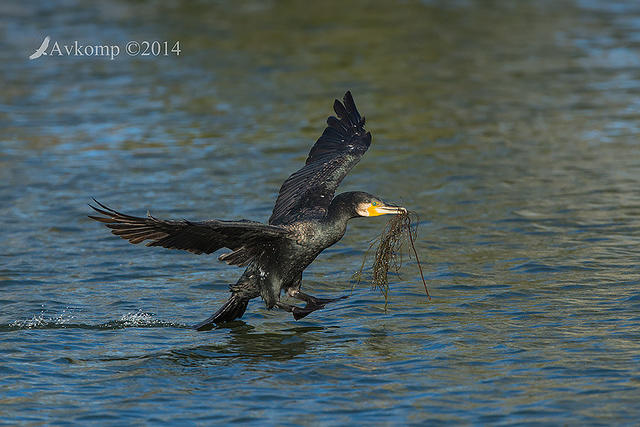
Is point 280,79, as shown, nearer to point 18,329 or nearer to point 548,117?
point 548,117

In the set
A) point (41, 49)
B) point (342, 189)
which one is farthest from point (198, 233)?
point (41, 49)

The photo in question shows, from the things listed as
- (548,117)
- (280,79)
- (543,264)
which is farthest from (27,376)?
(280,79)

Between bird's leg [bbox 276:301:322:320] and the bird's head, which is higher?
the bird's head

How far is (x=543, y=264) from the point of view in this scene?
929 cm

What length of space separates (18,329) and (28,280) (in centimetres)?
135

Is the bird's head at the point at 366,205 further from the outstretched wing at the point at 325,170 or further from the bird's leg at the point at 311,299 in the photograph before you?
the bird's leg at the point at 311,299

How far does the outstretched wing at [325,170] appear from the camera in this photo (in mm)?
8211

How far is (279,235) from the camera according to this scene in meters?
7.54

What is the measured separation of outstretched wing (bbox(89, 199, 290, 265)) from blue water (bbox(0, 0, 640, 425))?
2.62ft

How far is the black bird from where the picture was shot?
695cm

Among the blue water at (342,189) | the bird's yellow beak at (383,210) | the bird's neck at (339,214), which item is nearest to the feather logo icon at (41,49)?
the blue water at (342,189)

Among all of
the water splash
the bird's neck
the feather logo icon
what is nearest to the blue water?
the water splash

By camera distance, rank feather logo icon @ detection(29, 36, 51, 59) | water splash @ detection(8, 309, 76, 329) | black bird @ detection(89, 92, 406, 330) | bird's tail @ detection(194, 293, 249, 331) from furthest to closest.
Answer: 1. feather logo icon @ detection(29, 36, 51, 59)
2. water splash @ detection(8, 309, 76, 329)
3. bird's tail @ detection(194, 293, 249, 331)
4. black bird @ detection(89, 92, 406, 330)

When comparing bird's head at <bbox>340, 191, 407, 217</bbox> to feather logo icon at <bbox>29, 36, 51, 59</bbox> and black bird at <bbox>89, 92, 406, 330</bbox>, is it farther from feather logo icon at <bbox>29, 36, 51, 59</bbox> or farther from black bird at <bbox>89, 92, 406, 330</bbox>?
feather logo icon at <bbox>29, 36, 51, 59</bbox>
